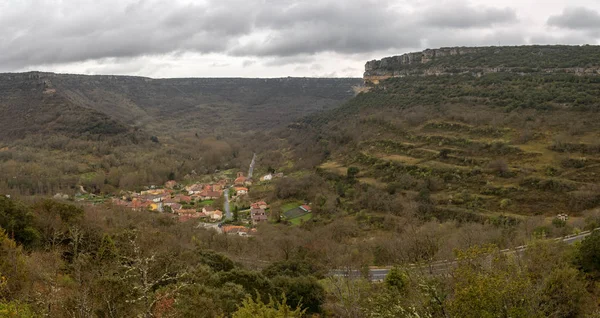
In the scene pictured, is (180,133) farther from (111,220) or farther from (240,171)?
(111,220)

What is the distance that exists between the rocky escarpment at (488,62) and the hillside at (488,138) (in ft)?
1.07

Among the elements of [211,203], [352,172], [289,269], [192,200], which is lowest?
[211,203]

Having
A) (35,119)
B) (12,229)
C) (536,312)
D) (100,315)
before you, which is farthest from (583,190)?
(35,119)

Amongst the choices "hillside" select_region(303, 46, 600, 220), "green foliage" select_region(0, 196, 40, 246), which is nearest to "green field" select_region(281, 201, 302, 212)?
"hillside" select_region(303, 46, 600, 220)

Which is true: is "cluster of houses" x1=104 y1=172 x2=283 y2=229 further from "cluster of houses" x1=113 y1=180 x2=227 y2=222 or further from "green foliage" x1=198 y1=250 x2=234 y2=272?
"green foliage" x1=198 y1=250 x2=234 y2=272

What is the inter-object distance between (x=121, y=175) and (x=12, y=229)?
51.1 meters

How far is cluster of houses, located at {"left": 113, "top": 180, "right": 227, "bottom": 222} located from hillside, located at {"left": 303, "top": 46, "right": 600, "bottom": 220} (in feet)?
56.2

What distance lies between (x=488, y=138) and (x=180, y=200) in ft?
139

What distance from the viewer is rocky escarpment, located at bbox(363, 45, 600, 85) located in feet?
193

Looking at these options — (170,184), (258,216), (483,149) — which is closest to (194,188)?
(170,184)

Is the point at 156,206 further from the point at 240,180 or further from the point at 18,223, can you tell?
the point at 18,223

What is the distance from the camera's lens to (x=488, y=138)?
47.2 metres

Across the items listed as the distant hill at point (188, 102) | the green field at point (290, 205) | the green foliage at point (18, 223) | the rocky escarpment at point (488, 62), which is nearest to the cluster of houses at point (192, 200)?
the green field at point (290, 205)

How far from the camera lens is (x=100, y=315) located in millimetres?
13133
